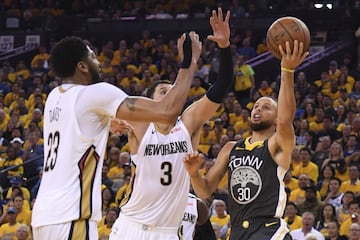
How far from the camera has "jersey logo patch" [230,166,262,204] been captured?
21.5 ft

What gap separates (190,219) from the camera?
7828mm

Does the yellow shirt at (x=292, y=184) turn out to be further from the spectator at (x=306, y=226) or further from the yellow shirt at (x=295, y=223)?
the spectator at (x=306, y=226)

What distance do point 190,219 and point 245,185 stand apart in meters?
1.36

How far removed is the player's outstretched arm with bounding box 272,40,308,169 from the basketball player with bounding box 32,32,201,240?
1.33m

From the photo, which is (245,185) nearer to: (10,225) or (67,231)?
(67,231)

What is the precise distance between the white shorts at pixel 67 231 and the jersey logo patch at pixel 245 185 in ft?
6.23

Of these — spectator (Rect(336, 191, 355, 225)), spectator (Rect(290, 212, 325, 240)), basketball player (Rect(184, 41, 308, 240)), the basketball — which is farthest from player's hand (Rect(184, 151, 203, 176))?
spectator (Rect(336, 191, 355, 225))

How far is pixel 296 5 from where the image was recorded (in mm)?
22359

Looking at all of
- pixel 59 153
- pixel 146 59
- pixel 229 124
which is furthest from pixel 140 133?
pixel 146 59

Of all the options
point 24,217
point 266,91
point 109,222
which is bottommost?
point 24,217

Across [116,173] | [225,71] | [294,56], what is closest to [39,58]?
[116,173]

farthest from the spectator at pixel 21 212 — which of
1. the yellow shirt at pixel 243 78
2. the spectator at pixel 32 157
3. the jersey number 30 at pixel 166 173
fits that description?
the jersey number 30 at pixel 166 173

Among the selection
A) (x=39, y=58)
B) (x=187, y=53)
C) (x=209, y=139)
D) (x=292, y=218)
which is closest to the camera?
(x=187, y=53)

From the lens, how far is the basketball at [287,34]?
635 centimetres
